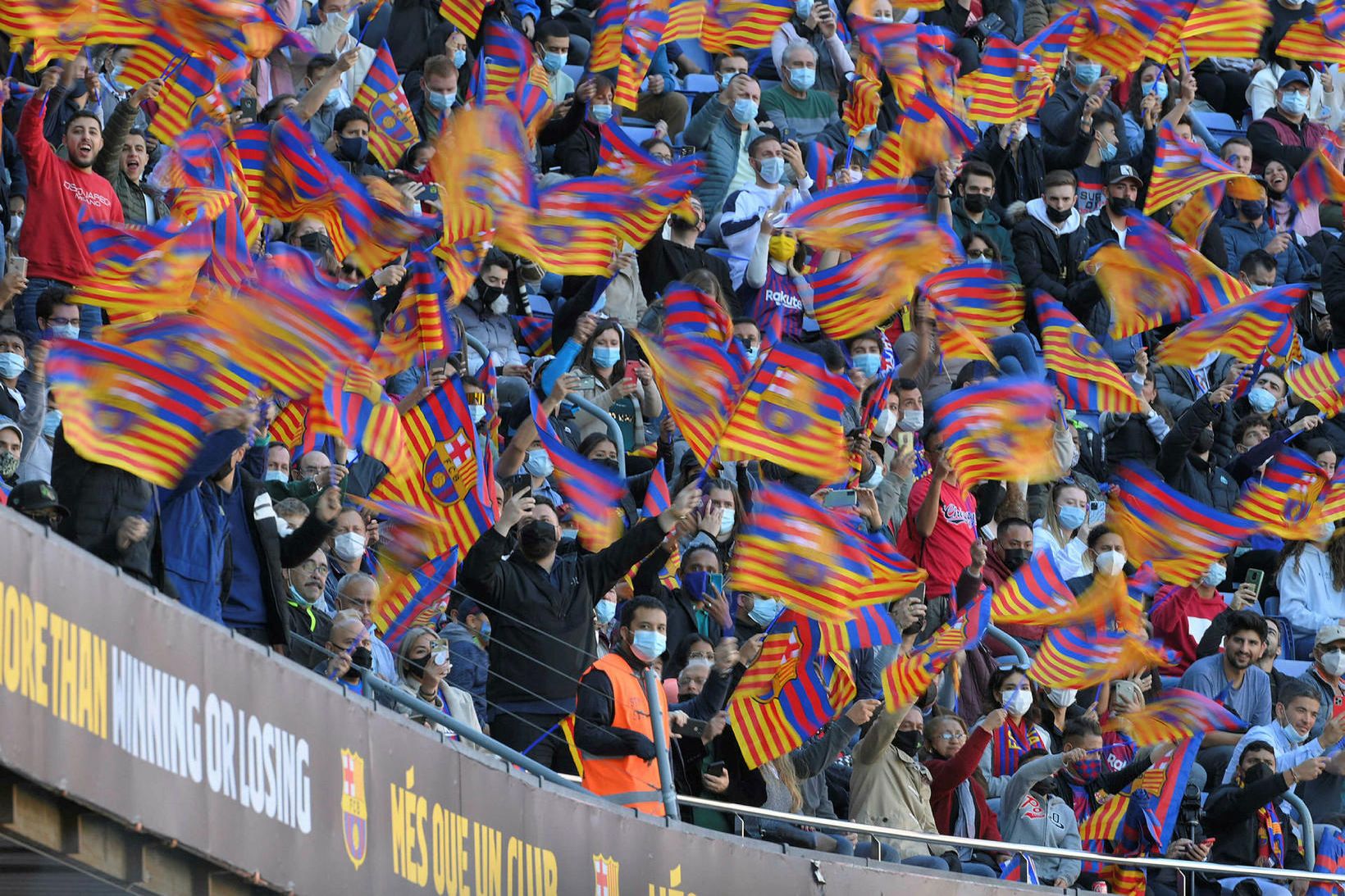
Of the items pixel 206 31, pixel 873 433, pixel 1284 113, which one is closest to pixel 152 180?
pixel 206 31

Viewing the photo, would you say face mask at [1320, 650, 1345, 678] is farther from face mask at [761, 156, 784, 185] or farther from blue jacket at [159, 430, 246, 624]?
blue jacket at [159, 430, 246, 624]

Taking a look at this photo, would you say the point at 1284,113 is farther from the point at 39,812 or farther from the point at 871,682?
the point at 39,812

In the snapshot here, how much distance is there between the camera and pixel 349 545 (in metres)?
11.2

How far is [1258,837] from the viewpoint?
13.2 m

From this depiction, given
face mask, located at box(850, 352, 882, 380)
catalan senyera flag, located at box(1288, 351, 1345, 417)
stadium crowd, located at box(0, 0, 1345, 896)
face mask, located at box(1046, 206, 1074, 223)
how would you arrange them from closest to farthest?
stadium crowd, located at box(0, 0, 1345, 896), face mask, located at box(850, 352, 882, 380), catalan senyera flag, located at box(1288, 351, 1345, 417), face mask, located at box(1046, 206, 1074, 223)

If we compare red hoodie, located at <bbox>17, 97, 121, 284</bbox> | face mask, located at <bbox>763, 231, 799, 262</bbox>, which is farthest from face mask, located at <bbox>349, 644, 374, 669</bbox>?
face mask, located at <bbox>763, 231, 799, 262</bbox>

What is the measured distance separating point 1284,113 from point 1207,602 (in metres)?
5.13

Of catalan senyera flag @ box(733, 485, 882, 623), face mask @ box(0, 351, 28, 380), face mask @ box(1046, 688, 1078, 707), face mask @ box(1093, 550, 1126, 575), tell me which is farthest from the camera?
face mask @ box(1093, 550, 1126, 575)

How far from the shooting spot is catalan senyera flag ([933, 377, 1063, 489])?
14.4m

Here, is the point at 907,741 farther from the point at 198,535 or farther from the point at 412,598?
the point at 198,535

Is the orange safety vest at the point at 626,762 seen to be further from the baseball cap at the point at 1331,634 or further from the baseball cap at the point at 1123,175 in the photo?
the baseball cap at the point at 1123,175

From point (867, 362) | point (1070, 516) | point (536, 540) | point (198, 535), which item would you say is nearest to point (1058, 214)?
point (867, 362)

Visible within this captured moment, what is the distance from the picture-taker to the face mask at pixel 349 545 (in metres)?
11.2

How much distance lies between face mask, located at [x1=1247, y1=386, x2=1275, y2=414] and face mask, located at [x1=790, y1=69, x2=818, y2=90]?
3.22 m
